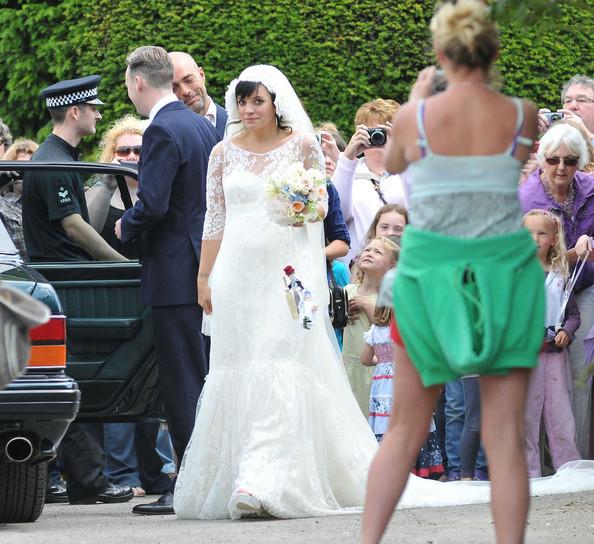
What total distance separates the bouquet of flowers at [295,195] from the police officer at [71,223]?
5.45 feet

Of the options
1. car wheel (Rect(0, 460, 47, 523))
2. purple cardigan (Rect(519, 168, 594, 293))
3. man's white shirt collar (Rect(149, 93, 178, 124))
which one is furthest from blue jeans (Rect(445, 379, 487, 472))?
car wheel (Rect(0, 460, 47, 523))

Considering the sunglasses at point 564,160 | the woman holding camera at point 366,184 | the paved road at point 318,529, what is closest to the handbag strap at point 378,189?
the woman holding camera at point 366,184

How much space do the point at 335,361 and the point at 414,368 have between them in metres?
3.16

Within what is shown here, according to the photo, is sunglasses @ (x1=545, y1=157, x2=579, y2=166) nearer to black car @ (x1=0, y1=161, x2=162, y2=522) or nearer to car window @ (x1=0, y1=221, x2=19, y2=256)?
black car @ (x1=0, y1=161, x2=162, y2=522)

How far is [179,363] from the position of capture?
27.9 feet

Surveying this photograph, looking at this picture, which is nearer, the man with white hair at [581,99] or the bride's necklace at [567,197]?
the bride's necklace at [567,197]

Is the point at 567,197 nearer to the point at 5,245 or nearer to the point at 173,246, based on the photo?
the point at 173,246

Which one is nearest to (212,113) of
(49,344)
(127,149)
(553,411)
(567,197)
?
(127,149)

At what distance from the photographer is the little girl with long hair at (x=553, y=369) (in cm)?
964

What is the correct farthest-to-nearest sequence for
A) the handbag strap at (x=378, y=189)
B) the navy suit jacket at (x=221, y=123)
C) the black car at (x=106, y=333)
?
the handbag strap at (x=378, y=189), the navy suit jacket at (x=221, y=123), the black car at (x=106, y=333)

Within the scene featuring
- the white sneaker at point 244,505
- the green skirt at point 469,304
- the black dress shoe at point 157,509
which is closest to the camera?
the green skirt at point 469,304

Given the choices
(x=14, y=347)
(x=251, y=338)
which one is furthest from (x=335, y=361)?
(x=14, y=347)

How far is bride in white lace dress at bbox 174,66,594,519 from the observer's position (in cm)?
799

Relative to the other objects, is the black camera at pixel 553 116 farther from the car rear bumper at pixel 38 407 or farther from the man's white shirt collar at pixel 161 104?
the car rear bumper at pixel 38 407
